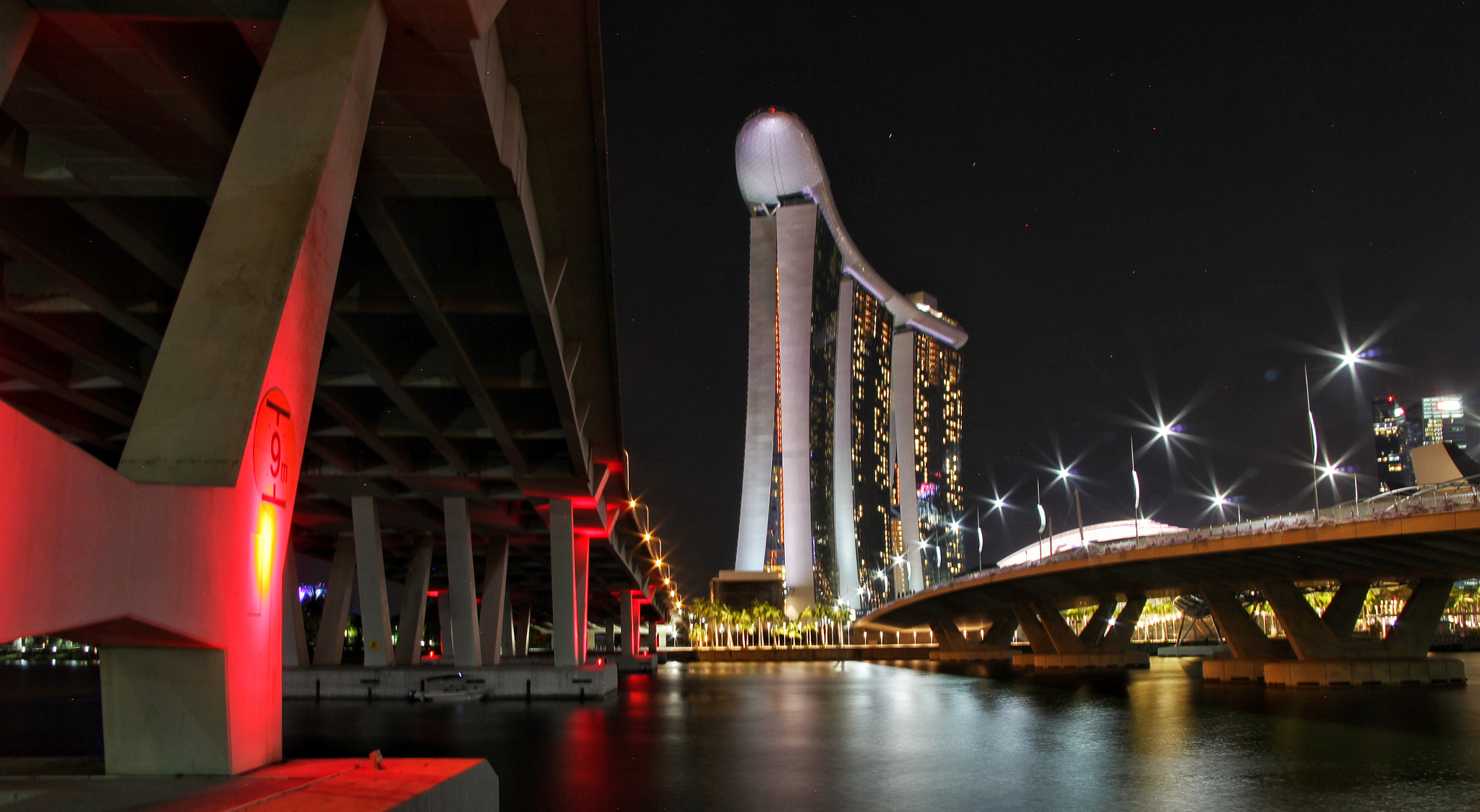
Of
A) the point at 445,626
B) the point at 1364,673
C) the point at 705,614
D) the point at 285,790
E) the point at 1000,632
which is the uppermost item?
the point at 285,790

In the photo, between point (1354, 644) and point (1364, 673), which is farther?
point (1354, 644)

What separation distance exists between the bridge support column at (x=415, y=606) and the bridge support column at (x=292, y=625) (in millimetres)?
5183

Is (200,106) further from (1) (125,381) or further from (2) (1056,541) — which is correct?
(2) (1056,541)

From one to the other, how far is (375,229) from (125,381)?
12924mm

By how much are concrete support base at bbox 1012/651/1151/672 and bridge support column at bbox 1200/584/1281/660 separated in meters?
19.4

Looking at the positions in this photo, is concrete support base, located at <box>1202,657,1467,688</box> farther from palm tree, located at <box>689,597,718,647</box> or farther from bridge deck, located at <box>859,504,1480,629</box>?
palm tree, located at <box>689,597,718,647</box>

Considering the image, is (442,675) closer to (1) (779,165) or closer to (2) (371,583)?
(2) (371,583)

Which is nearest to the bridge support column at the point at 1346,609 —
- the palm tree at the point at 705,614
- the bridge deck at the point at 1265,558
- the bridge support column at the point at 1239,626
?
the bridge deck at the point at 1265,558

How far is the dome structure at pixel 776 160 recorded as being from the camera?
153000 millimetres

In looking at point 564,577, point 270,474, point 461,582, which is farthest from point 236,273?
point 564,577

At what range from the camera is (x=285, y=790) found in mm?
8734

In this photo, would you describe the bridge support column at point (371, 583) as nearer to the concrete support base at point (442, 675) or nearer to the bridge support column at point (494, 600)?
the concrete support base at point (442, 675)

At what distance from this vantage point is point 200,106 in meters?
13.9

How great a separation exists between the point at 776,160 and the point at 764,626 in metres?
63.9
